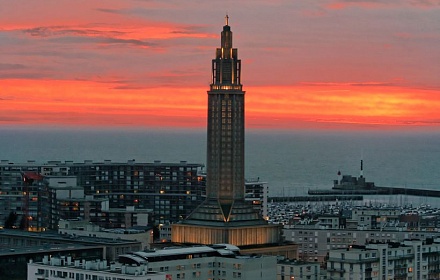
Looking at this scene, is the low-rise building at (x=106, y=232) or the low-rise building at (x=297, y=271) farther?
the low-rise building at (x=106, y=232)

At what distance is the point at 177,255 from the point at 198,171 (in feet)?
226

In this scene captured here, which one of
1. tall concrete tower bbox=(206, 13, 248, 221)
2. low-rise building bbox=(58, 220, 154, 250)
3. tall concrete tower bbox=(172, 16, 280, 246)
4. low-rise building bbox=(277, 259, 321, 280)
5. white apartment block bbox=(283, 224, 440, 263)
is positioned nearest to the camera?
low-rise building bbox=(277, 259, 321, 280)

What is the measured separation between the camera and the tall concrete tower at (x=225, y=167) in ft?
319

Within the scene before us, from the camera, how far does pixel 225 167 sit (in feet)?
327

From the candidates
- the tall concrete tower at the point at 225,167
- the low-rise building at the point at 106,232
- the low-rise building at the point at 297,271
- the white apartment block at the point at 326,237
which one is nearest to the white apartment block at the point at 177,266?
the low-rise building at the point at 297,271

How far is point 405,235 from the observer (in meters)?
111

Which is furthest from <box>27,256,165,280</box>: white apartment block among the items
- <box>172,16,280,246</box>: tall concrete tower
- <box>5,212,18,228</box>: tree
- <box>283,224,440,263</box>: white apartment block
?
<box>5,212,18,228</box>: tree

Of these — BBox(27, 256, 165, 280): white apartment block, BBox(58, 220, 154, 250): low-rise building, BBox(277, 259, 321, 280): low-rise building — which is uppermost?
BBox(58, 220, 154, 250): low-rise building

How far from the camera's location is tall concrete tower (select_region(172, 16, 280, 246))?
319 ft

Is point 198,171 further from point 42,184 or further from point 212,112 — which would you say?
point 212,112

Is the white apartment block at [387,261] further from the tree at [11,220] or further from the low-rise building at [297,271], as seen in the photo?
the tree at [11,220]

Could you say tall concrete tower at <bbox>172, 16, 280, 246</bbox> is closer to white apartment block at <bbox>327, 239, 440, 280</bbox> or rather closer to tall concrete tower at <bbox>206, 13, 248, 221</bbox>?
tall concrete tower at <bbox>206, 13, 248, 221</bbox>

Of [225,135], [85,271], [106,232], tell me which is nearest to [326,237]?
[225,135]

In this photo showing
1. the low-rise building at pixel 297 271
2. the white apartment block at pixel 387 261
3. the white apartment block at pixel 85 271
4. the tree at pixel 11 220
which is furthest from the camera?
the tree at pixel 11 220
